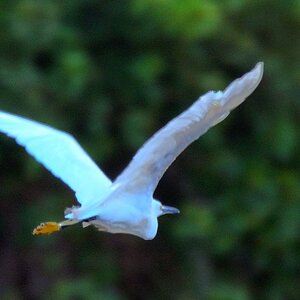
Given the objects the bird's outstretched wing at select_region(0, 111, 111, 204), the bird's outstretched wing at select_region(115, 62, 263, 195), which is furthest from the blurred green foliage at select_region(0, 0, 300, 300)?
the bird's outstretched wing at select_region(115, 62, 263, 195)

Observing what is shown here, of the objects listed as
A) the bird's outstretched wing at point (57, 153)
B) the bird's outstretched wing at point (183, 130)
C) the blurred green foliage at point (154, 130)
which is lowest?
the bird's outstretched wing at point (183, 130)

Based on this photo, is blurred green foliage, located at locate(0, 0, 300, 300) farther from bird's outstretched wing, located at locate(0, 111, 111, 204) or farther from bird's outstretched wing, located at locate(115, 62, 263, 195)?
bird's outstretched wing, located at locate(115, 62, 263, 195)

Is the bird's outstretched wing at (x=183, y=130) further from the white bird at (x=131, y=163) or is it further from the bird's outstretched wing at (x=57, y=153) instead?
the bird's outstretched wing at (x=57, y=153)

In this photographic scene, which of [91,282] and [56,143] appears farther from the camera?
[91,282]

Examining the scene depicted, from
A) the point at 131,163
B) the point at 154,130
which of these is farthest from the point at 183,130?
the point at 154,130

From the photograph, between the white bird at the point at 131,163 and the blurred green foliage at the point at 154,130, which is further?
the blurred green foliage at the point at 154,130

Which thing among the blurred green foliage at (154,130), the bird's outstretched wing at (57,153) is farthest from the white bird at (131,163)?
the blurred green foliage at (154,130)

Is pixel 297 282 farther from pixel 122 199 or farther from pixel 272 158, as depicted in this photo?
pixel 122 199

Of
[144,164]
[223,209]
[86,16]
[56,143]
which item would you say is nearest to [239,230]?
[223,209]

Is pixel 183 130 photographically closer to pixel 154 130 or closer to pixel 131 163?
pixel 131 163
